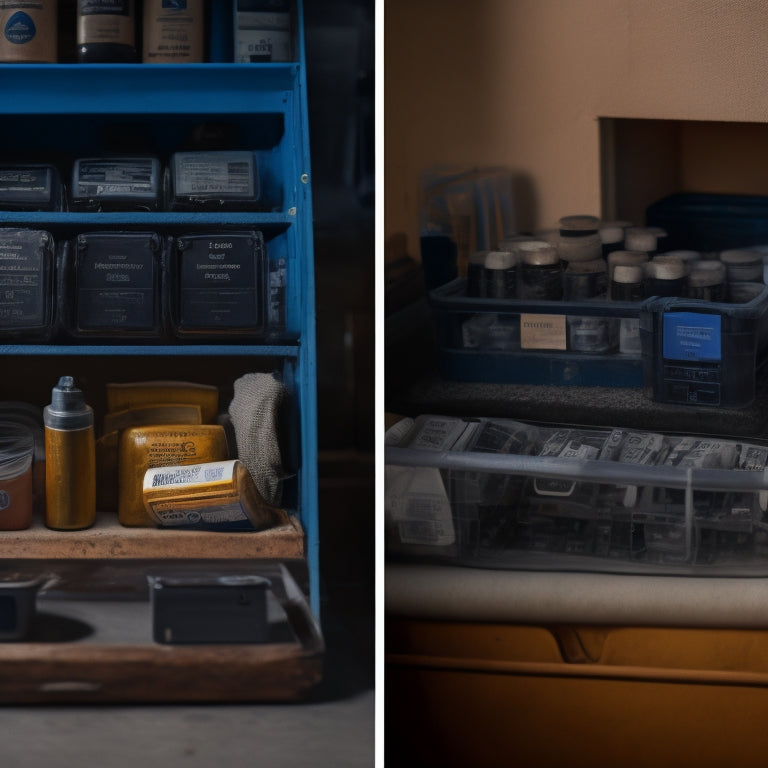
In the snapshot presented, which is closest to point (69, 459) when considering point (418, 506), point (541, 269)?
point (418, 506)

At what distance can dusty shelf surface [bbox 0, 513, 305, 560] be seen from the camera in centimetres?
165

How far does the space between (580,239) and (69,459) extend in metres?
0.89

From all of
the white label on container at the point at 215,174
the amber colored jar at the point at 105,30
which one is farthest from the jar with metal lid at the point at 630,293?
the amber colored jar at the point at 105,30

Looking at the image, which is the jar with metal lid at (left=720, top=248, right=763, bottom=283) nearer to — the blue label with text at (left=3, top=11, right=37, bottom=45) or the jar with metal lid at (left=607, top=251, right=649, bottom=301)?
the jar with metal lid at (left=607, top=251, right=649, bottom=301)

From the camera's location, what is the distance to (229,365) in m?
1.66

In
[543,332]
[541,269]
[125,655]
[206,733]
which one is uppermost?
[541,269]

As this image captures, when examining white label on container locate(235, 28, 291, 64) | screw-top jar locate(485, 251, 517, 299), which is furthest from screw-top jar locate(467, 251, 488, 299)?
white label on container locate(235, 28, 291, 64)

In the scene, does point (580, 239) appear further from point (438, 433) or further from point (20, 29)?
point (20, 29)

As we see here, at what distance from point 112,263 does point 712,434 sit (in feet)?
3.28

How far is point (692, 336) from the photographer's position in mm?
1762

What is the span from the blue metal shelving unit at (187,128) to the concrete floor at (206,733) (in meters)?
0.39

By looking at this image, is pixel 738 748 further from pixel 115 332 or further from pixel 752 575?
pixel 115 332

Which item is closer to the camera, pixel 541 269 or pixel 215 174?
pixel 215 174

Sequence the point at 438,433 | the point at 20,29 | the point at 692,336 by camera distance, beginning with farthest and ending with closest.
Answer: the point at 438,433, the point at 692,336, the point at 20,29
